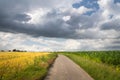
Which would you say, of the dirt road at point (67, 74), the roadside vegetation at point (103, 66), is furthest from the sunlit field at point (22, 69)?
the roadside vegetation at point (103, 66)

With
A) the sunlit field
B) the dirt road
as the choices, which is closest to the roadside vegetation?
the dirt road

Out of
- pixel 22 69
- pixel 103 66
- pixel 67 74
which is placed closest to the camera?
pixel 67 74

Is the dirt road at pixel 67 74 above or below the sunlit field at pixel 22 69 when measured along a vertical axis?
below

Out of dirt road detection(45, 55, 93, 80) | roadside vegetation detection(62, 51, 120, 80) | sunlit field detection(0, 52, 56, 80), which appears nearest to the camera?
sunlit field detection(0, 52, 56, 80)

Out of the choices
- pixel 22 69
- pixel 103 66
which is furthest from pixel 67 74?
pixel 103 66

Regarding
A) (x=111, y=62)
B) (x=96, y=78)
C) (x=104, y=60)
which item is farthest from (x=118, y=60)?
(x=96, y=78)

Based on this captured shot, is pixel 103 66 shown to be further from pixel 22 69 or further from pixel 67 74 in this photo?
pixel 22 69

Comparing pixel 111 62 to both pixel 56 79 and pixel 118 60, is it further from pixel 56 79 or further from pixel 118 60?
pixel 56 79

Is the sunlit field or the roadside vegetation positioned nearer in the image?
the sunlit field

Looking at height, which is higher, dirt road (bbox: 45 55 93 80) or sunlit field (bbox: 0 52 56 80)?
sunlit field (bbox: 0 52 56 80)

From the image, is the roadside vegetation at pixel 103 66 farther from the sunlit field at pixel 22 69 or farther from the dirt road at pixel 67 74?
the sunlit field at pixel 22 69

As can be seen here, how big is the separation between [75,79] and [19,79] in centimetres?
458

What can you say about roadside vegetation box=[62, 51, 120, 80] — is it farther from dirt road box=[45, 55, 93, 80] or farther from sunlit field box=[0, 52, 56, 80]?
sunlit field box=[0, 52, 56, 80]

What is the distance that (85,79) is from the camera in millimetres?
18672
